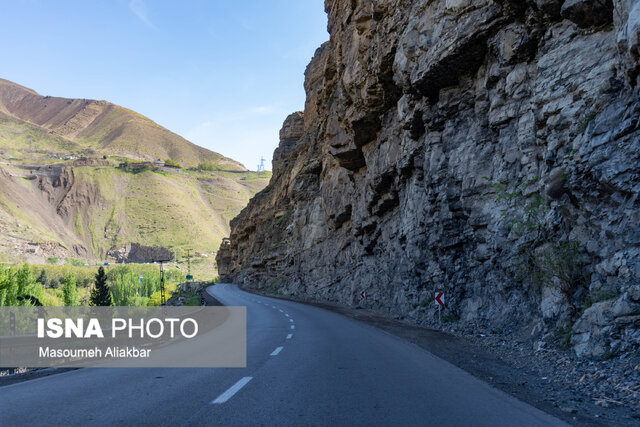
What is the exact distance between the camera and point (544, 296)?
41.7ft

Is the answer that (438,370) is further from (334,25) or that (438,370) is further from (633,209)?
(334,25)

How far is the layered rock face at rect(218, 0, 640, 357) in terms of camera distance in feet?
33.2

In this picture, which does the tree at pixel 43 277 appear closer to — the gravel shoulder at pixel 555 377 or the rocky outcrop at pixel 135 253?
the rocky outcrop at pixel 135 253

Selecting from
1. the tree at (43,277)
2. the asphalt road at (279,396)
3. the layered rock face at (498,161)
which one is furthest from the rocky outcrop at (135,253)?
the asphalt road at (279,396)

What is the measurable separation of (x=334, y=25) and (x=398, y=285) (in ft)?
91.1

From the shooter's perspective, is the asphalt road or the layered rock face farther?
the layered rock face

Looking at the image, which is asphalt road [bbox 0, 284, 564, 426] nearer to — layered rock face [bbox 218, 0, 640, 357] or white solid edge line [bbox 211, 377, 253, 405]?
white solid edge line [bbox 211, 377, 253, 405]

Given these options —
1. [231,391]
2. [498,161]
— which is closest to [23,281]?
[498,161]

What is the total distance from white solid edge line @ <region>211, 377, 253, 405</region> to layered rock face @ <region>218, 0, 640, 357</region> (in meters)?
6.74

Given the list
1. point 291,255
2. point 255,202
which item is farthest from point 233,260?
point 291,255

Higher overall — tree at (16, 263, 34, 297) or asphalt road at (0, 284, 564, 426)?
asphalt road at (0, 284, 564, 426)

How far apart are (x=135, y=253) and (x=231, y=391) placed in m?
189

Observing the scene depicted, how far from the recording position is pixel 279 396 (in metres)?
6.32

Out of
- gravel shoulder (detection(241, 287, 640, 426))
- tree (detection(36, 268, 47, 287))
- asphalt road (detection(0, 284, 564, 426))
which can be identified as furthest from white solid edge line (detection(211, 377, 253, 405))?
tree (detection(36, 268, 47, 287))
